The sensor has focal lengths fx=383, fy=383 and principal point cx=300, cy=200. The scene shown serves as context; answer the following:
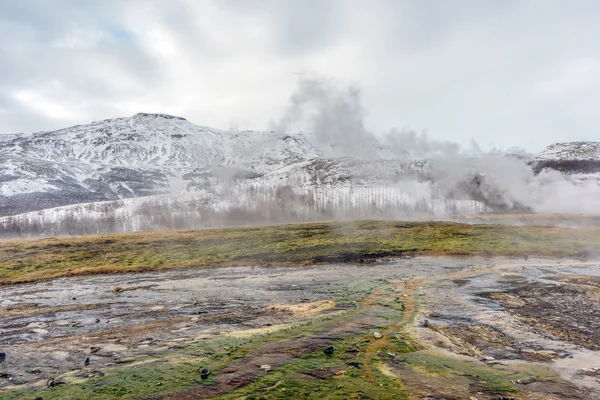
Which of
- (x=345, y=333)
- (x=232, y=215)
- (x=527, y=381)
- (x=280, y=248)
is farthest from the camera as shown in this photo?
(x=232, y=215)

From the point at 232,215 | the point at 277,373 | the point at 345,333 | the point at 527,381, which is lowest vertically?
the point at 232,215

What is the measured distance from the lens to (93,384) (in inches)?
465

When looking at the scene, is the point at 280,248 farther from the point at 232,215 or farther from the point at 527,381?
the point at 232,215

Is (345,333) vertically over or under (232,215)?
over

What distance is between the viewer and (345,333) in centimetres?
1642

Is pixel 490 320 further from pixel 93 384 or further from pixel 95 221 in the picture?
pixel 95 221

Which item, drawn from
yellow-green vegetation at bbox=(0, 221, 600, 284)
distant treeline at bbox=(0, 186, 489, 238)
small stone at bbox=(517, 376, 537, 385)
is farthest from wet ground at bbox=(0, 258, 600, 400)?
distant treeline at bbox=(0, 186, 489, 238)

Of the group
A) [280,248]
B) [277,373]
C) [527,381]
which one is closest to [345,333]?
[277,373]

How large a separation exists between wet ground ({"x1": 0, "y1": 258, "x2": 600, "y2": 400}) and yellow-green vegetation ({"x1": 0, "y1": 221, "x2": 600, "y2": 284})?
17.2 metres

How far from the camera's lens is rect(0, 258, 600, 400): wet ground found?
1154 cm

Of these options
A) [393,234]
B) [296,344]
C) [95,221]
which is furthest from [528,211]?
[95,221]

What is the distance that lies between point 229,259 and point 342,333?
3994 centimetres

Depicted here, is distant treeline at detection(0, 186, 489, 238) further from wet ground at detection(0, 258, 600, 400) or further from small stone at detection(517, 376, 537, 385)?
small stone at detection(517, 376, 537, 385)

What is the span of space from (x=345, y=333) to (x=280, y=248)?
44.0 meters
